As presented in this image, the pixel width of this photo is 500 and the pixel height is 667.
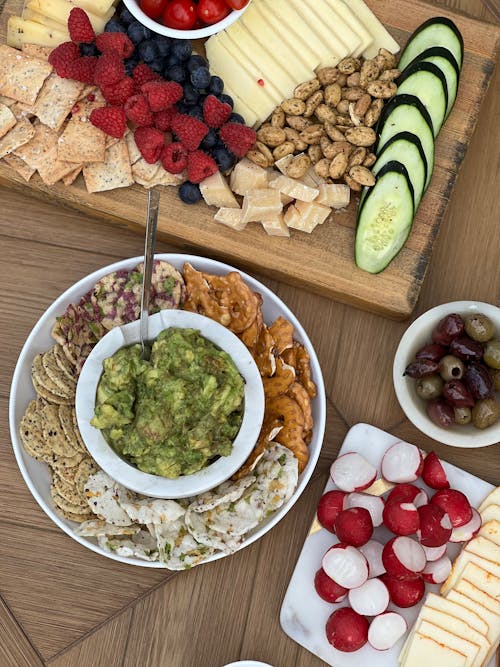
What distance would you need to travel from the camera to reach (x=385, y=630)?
1.64 m

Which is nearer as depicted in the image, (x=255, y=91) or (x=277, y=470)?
(x=277, y=470)

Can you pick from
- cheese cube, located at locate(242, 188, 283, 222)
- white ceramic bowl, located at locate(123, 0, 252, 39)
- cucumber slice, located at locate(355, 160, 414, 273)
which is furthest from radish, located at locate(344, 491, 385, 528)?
white ceramic bowl, located at locate(123, 0, 252, 39)

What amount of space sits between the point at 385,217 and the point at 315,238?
16cm

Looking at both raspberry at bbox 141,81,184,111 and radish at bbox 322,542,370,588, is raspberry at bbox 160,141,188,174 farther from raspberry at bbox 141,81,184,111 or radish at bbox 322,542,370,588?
radish at bbox 322,542,370,588

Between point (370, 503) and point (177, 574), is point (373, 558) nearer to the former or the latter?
point (370, 503)

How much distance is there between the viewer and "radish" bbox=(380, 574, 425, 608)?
1.64m

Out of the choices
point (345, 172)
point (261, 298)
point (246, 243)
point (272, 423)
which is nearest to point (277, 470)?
point (272, 423)

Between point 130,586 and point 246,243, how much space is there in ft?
2.56

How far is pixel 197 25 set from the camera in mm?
1785

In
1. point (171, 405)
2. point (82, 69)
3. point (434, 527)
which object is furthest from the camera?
point (82, 69)

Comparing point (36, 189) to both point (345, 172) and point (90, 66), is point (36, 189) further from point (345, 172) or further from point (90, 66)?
point (345, 172)

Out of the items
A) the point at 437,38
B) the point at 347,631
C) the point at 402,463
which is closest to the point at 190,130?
the point at 437,38

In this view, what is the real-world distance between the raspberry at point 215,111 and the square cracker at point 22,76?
35 cm

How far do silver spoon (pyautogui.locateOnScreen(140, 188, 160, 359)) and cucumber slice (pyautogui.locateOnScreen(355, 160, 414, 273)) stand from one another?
17.5 inches
